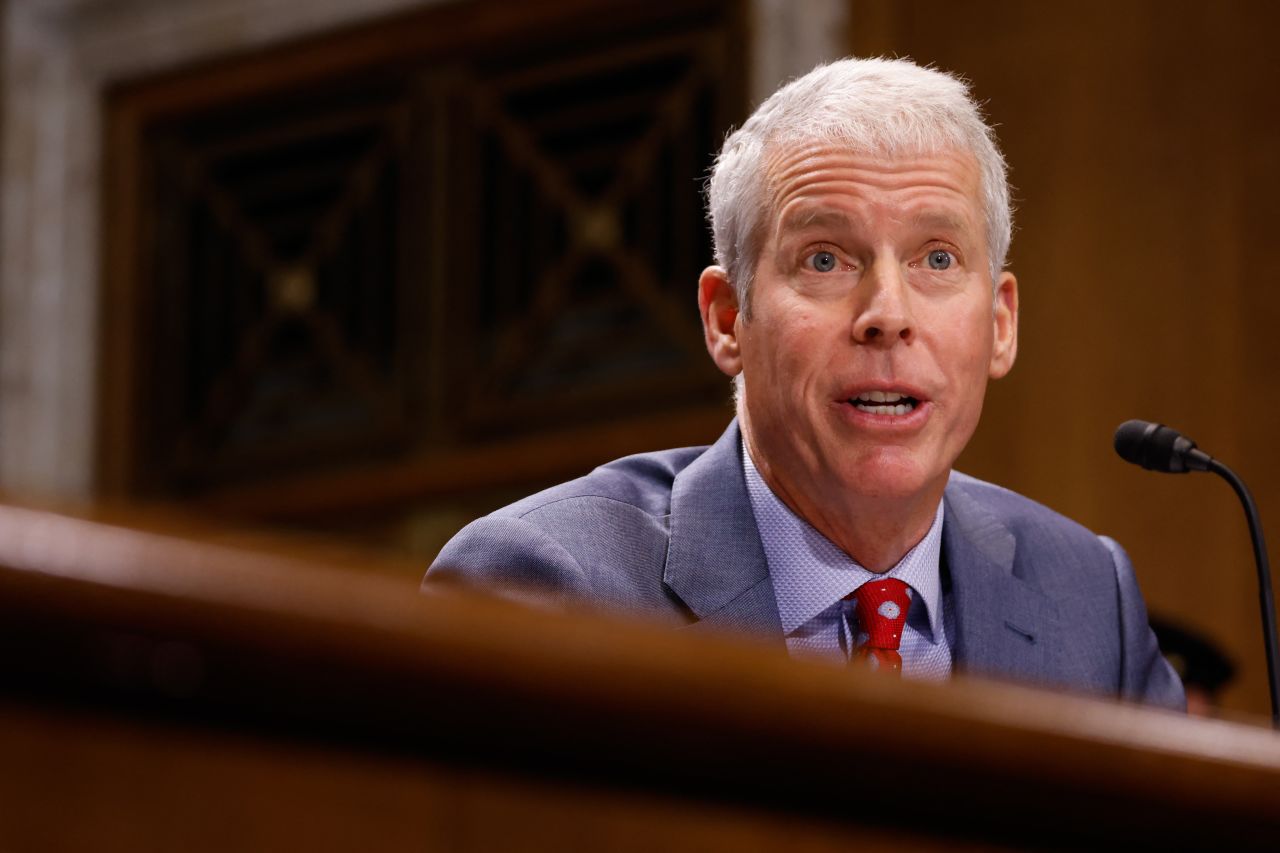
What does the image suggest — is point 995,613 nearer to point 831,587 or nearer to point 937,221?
point 831,587

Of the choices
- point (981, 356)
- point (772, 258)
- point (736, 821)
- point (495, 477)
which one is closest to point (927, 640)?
point (981, 356)

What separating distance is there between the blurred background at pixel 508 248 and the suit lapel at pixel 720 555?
2567 millimetres

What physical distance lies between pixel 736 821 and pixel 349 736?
0.51 feet

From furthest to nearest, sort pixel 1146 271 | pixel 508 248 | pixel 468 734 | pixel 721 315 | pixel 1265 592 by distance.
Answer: pixel 508 248 < pixel 1146 271 < pixel 721 315 < pixel 1265 592 < pixel 468 734

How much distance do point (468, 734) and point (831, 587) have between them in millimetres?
1312

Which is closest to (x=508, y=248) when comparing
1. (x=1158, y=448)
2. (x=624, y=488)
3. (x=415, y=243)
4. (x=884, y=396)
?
(x=415, y=243)

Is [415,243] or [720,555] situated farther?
[415,243]

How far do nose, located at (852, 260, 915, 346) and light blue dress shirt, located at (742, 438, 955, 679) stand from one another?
217 millimetres

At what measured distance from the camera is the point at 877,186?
2.00 m

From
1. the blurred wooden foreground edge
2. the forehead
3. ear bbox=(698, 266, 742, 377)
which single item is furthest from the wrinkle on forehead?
the blurred wooden foreground edge

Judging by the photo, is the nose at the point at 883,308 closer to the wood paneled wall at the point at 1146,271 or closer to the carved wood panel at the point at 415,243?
the wood paneled wall at the point at 1146,271

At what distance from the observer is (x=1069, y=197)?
478 centimetres

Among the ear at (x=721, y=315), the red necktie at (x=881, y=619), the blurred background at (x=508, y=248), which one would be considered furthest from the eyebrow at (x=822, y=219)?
the blurred background at (x=508, y=248)

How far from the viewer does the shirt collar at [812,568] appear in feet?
6.48
